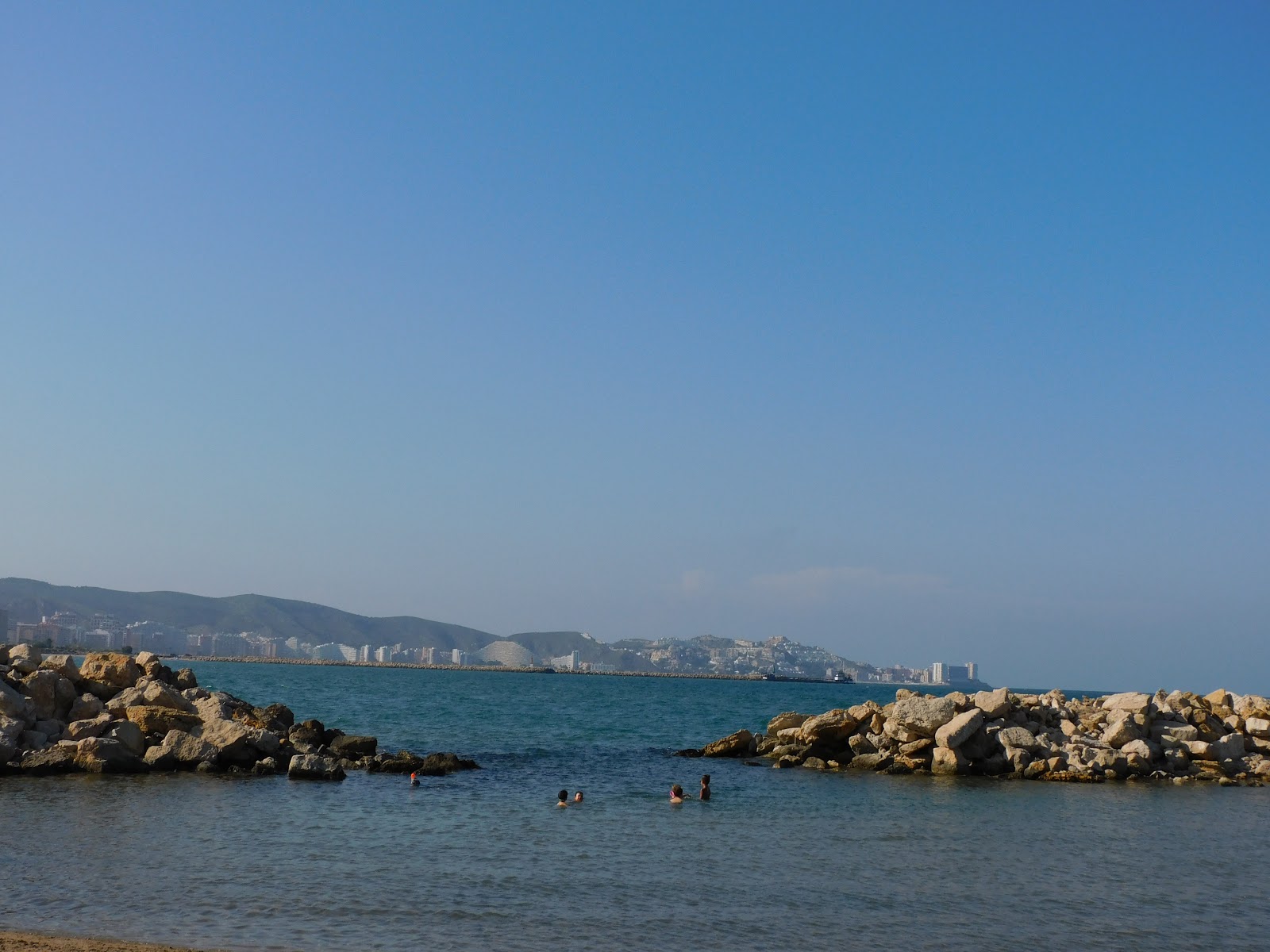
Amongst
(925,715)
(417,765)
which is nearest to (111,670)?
(417,765)

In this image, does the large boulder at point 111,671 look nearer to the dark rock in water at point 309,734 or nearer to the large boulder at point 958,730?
the dark rock in water at point 309,734

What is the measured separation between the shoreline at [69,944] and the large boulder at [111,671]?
2425 centimetres

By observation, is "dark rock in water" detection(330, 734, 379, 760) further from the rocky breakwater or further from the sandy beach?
the sandy beach

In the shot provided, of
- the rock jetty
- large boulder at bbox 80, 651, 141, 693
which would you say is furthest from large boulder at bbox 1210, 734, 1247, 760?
large boulder at bbox 80, 651, 141, 693

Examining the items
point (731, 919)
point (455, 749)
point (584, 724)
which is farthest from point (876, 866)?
point (584, 724)

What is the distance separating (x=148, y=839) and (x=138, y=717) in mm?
13675

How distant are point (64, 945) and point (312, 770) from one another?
18494 millimetres

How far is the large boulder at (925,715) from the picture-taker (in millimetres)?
39719

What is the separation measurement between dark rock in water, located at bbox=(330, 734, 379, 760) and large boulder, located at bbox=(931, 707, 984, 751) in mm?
20078

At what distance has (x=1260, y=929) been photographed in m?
18.0

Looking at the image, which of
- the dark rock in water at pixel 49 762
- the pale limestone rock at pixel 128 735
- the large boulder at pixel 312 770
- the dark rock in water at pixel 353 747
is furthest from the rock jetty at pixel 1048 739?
the dark rock in water at pixel 49 762

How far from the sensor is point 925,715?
40031 mm

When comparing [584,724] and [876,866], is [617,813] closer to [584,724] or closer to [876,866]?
[876,866]

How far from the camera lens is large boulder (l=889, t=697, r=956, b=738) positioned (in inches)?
1564
